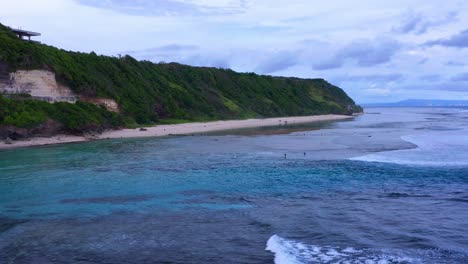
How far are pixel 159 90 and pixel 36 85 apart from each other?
98.2 ft

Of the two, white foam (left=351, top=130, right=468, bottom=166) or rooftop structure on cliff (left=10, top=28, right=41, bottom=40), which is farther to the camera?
rooftop structure on cliff (left=10, top=28, right=41, bottom=40)

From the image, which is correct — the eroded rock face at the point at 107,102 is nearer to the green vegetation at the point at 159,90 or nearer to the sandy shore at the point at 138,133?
the green vegetation at the point at 159,90

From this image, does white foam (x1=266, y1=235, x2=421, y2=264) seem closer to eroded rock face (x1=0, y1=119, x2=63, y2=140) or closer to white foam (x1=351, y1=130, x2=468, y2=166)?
white foam (x1=351, y1=130, x2=468, y2=166)

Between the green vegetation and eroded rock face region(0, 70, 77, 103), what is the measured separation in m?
0.81

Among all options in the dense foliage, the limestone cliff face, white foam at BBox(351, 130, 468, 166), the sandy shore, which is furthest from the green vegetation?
white foam at BBox(351, 130, 468, 166)

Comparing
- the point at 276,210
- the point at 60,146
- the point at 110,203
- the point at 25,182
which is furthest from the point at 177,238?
the point at 60,146

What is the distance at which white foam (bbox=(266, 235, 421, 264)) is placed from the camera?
11.4 meters

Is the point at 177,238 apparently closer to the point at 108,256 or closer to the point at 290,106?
the point at 108,256

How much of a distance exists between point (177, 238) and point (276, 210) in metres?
4.41

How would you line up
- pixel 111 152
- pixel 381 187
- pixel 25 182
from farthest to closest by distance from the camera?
pixel 111 152 → pixel 25 182 → pixel 381 187

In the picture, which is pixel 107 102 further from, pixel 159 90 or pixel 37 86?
pixel 159 90

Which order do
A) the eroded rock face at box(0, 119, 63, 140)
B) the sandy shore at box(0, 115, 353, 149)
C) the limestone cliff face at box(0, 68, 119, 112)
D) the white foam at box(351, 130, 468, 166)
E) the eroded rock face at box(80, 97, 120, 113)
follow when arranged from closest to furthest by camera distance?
the white foam at box(351, 130, 468, 166), the eroded rock face at box(0, 119, 63, 140), the sandy shore at box(0, 115, 353, 149), the limestone cliff face at box(0, 68, 119, 112), the eroded rock face at box(80, 97, 120, 113)

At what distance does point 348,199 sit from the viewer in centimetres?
1802

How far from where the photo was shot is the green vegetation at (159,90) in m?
46.6
